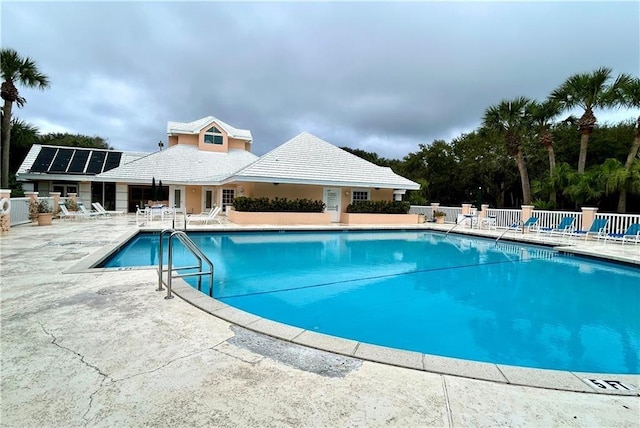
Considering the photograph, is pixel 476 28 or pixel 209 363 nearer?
pixel 209 363

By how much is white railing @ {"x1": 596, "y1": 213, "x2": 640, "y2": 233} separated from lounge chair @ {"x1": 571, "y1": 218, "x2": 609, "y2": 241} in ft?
1.50

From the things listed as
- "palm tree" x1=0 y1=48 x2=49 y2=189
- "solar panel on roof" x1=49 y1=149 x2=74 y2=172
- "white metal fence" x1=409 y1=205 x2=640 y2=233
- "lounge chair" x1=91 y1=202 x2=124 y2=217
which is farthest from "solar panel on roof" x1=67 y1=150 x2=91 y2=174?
"white metal fence" x1=409 y1=205 x2=640 y2=233

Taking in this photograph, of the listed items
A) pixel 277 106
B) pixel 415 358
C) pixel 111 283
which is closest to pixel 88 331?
pixel 111 283

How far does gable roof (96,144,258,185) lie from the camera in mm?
21844

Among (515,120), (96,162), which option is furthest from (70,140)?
(515,120)

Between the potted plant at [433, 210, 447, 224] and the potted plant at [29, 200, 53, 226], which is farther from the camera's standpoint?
the potted plant at [433, 210, 447, 224]

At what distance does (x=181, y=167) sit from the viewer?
24062 millimetres

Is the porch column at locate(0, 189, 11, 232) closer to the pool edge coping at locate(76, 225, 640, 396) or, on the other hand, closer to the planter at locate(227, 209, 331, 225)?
the planter at locate(227, 209, 331, 225)

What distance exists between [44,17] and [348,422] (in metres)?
15.9

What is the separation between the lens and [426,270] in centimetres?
877

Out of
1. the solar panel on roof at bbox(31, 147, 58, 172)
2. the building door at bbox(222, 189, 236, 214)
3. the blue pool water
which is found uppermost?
the solar panel on roof at bbox(31, 147, 58, 172)

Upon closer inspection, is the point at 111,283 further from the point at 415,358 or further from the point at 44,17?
the point at 44,17

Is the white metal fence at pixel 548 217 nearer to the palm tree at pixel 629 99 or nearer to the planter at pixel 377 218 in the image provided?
the palm tree at pixel 629 99

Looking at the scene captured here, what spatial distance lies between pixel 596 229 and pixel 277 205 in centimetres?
1456
